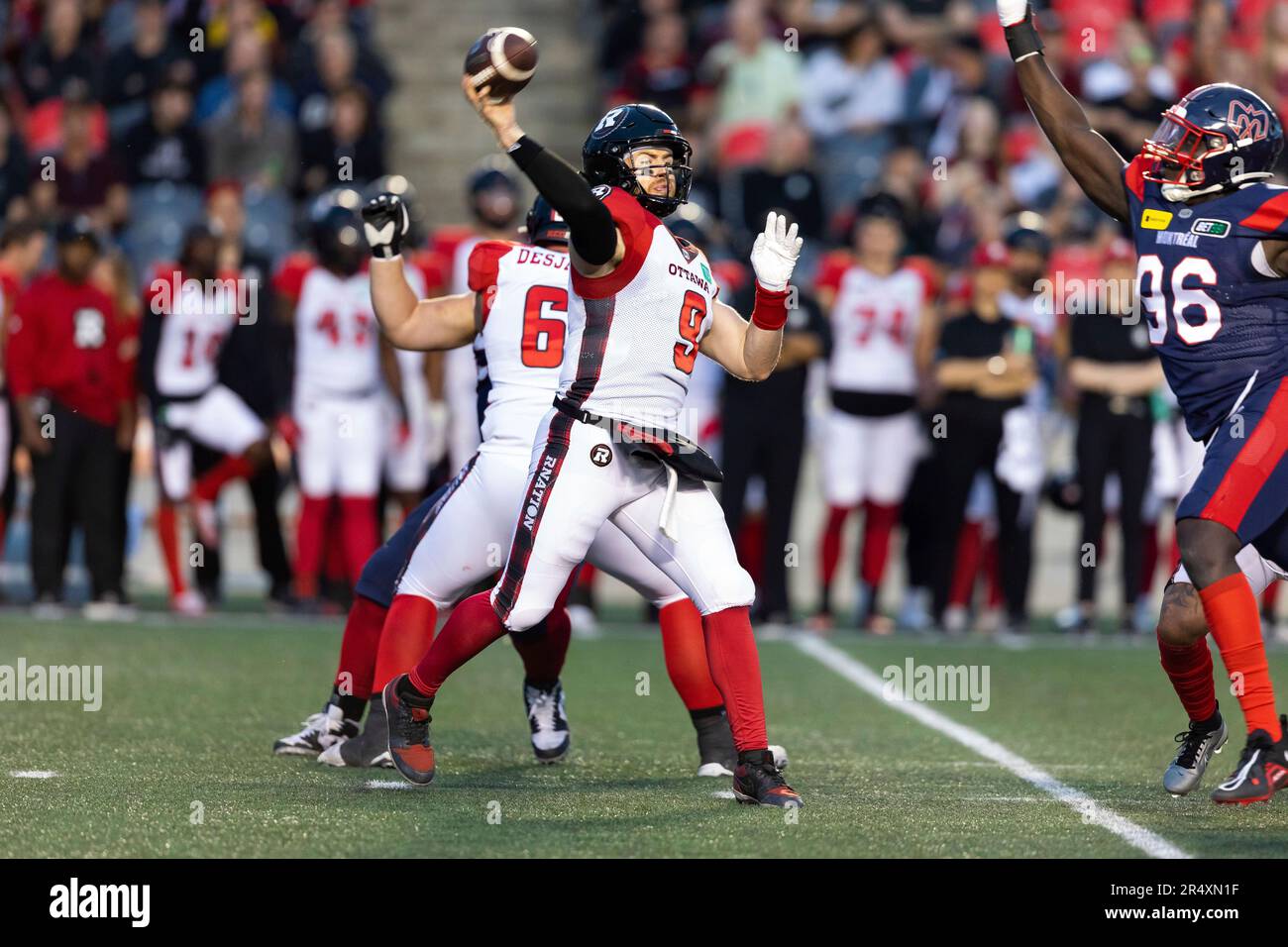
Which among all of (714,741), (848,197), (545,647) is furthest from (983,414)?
(714,741)

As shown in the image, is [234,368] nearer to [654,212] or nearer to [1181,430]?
[1181,430]

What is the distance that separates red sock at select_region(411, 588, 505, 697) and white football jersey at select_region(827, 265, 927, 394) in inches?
232

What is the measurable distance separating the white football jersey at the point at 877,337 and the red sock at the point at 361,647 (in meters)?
5.39

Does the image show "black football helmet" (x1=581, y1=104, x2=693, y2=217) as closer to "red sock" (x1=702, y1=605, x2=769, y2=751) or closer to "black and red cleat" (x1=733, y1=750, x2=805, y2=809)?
"red sock" (x1=702, y1=605, x2=769, y2=751)

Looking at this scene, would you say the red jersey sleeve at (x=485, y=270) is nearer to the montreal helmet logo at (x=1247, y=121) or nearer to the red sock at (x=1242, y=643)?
the montreal helmet logo at (x=1247, y=121)

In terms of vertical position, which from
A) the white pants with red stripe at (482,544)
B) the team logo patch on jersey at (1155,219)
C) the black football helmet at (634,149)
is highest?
the black football helmet at (634,149)

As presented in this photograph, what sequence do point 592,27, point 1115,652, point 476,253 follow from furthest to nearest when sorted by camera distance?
point 592,27 < point 1115,652 < point 476,253

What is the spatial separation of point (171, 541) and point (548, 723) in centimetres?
537

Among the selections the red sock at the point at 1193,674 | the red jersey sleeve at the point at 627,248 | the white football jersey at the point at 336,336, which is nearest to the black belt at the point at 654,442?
the red jersey sleeve at the point at 627,248

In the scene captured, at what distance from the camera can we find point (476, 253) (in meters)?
6.57

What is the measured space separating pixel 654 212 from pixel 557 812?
66.4 inches

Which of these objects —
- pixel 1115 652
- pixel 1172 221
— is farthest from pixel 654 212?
pixel 1115 652

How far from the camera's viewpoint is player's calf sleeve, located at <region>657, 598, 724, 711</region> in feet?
21.2

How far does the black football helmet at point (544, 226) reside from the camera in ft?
20.9
